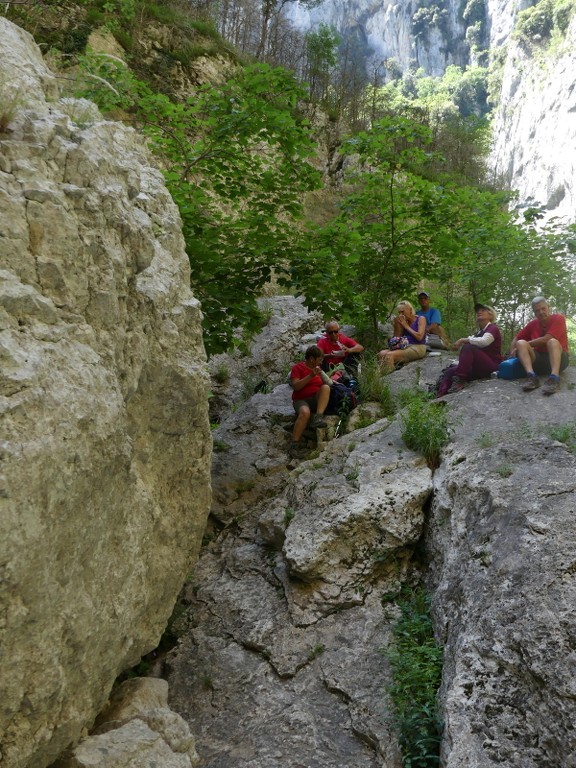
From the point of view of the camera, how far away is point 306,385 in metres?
7.57

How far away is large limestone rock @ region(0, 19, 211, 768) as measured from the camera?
8.73ft

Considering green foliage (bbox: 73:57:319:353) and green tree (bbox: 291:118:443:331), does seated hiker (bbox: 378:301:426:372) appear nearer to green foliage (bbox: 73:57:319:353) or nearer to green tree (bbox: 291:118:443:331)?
green tree (bbox: 291:118:443:331)

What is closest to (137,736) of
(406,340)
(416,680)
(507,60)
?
(416,680)

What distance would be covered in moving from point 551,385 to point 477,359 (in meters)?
1.03

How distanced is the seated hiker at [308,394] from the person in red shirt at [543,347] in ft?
7.94

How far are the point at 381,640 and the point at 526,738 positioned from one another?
4.90 feet

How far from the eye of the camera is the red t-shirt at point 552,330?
6.38 metres

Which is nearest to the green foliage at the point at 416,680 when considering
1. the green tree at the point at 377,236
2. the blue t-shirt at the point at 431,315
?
the green tree at the point at 377,236

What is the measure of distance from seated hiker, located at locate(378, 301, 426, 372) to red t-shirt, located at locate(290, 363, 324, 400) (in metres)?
1.48

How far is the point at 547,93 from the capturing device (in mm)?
35812

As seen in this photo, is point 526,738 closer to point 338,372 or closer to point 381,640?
point 381,640

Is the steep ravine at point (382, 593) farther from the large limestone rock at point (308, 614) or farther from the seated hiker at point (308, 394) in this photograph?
the seated hiker at point (308, 394)

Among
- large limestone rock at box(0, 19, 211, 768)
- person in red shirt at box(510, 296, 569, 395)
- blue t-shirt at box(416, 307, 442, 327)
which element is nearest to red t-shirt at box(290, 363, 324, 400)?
person in red shirt at box(510, 296, 569, 395)

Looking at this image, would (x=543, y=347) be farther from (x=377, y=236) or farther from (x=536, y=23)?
(x=536, y=23)
